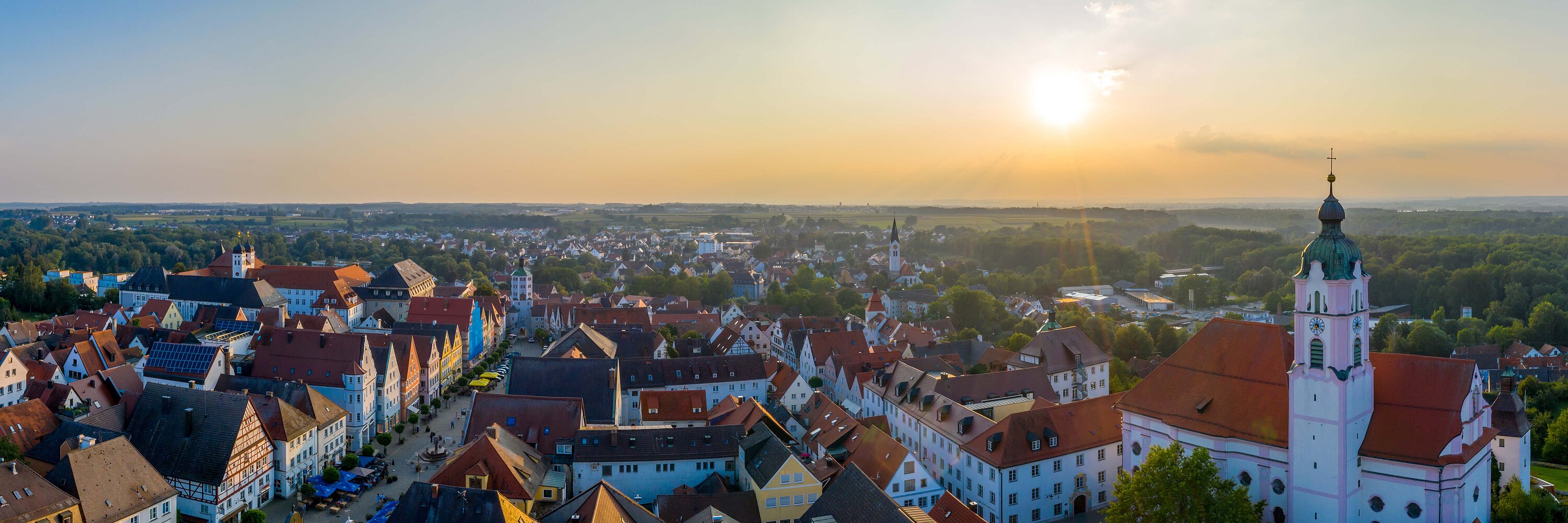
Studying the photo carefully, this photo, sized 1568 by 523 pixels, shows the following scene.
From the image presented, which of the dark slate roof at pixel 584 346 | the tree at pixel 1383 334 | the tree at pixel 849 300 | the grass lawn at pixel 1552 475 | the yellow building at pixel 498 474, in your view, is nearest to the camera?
the yellow building at pixel 498 474

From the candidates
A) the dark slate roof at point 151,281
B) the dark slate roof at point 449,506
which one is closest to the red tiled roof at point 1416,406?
the dark slate roof at point 449,506

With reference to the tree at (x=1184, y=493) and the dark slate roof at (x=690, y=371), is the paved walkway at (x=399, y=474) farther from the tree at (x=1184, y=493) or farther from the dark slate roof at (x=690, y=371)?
the tree at (x=1184, y=493)

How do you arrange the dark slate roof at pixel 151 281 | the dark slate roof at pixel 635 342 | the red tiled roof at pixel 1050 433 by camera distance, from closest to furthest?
the red tiled roof at pixel 1050 433 → the dark slate roof at pixel 635 342 → the dark slate roof at pixel 151 281

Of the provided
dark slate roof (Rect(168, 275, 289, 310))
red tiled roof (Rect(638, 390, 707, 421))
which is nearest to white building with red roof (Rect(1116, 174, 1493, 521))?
red tiled roof (Rect(638, 390, 707, 421))

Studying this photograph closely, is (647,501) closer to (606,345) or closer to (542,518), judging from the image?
(542,518)

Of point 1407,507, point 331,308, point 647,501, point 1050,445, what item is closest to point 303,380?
point 647,501

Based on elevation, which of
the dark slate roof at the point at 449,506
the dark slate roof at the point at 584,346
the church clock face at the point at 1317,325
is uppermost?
the church clock face at the point at 1317,325

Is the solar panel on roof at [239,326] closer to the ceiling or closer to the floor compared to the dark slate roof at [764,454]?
closer to the ceiling
